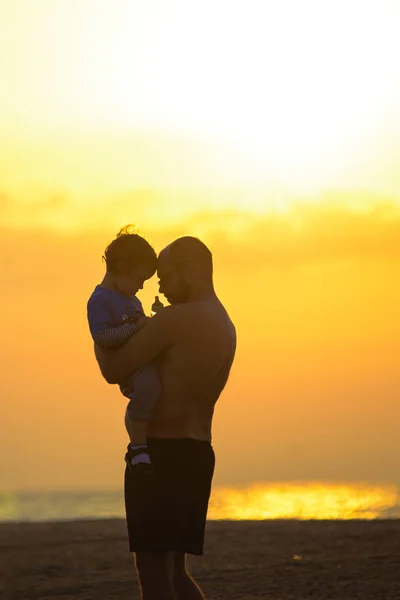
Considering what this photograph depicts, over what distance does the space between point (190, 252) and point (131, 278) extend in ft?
1.16

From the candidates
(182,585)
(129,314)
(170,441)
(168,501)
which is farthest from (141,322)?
(182,585)

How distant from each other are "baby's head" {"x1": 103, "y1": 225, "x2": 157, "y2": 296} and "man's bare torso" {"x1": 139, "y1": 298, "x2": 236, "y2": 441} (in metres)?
0.29

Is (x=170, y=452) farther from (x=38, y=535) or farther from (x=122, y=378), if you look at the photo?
(x=38, y=535)

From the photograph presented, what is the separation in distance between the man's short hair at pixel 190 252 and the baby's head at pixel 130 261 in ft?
0.40

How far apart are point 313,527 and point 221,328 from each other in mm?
7925

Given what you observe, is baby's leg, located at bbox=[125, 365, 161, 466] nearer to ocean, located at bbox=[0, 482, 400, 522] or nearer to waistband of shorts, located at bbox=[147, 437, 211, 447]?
waistband of shorts, located at bbox=[147, 437, 211, 447]

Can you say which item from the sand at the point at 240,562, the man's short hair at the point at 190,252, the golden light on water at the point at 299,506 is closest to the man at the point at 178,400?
the man's short hair at the point at 190,252

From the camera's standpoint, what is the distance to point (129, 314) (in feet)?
21.1

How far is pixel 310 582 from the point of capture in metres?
10.3

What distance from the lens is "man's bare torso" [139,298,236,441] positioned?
6.38 m

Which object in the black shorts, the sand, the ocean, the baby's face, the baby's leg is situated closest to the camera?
the baby's leg

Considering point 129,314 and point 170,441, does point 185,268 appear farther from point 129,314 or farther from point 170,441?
point 170,441

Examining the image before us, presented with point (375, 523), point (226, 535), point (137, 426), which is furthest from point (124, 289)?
point (375, 523)

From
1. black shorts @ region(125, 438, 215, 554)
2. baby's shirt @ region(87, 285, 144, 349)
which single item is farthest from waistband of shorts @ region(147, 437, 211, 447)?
baby's shirt @ region(87, 285, 144, 349)
